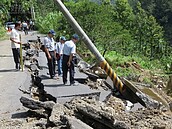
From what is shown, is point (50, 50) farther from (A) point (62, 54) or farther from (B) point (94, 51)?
(B) point (94, 51)

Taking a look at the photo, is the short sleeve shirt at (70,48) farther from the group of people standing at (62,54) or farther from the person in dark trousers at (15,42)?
the person in dark trousers at (15,42)

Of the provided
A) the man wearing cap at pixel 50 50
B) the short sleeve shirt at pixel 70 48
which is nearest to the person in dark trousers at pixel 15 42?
the man wearing cap at pixel 50 50

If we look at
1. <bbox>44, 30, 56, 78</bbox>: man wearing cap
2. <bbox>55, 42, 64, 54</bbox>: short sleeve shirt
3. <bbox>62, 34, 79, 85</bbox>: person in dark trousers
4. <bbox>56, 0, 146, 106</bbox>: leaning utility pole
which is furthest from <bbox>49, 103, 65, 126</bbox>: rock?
<bbox>55, 42, 64, 54</bbox>: short sleeve shirt

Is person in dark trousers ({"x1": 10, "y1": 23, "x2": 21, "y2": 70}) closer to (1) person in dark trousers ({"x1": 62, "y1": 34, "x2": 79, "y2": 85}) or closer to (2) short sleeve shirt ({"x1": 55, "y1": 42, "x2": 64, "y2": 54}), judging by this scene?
(2) short sleeve shirt ({"x1": 55, "y1": 42, "x2": 64, "y2": 54})

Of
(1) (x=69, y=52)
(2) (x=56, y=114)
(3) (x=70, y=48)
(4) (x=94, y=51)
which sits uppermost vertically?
(3) (x=70, y=48)

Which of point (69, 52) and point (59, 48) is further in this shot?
point (59, 48)

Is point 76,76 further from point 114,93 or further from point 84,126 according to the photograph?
point 84,126

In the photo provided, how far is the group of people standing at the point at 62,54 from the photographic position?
392 inches

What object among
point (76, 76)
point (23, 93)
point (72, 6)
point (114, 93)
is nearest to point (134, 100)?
point (114, 93)

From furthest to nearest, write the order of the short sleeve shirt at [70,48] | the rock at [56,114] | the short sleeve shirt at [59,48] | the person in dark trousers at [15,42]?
the person in dark trousers at [15,42]
the short sleeve shirt at [59,48]
the short sleeve shirt at [70,48]
the rock at [56,114]

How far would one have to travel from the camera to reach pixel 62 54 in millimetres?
11234

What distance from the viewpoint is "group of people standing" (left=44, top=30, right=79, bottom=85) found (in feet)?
32.7

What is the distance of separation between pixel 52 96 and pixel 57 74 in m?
3.38

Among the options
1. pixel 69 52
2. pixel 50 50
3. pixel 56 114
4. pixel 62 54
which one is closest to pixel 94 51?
pixel 62 54
